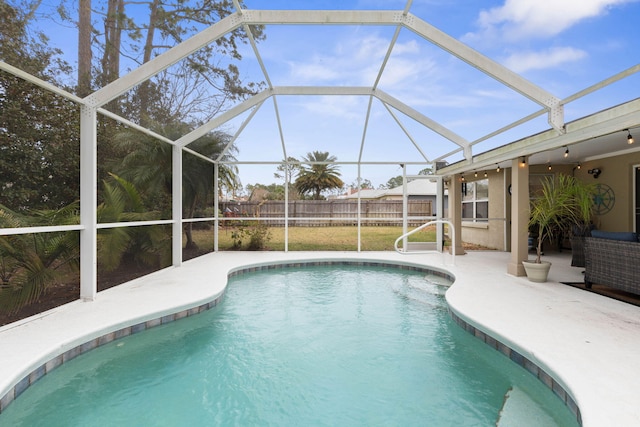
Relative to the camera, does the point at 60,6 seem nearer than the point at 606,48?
Yes

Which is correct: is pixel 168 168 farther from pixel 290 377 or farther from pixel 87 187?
pixel 290 377

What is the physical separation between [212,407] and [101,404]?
0.85 metres

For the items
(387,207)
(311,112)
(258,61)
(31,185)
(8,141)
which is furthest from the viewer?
(387,207)

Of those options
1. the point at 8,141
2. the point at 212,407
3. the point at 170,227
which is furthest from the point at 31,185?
the point at 170,227

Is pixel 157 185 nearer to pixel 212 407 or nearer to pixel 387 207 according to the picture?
pixel 212 407

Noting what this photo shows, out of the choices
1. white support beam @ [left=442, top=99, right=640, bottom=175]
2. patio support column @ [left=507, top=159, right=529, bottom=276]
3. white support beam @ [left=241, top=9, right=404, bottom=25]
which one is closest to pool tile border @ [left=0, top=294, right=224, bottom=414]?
white support beam @ [left=241, top=9, right=404, bottom=25]

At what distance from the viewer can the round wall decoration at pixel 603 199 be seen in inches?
315

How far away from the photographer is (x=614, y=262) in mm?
4633

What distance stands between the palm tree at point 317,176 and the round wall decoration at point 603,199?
35.7 feet

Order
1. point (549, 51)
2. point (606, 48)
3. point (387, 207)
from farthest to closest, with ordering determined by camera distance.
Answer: point (387, 207) → point (549, 51) → point (606, 48)

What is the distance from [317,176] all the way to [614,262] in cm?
1368

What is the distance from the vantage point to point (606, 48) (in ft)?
Answer: 15.6

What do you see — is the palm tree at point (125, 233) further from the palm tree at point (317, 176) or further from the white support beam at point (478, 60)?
the palm tree at point (317, 176)

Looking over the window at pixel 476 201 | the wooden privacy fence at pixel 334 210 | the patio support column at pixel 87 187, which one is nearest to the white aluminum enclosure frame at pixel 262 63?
the patio support column at pixel 87 187
